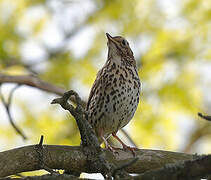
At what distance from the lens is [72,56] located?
29.8 feet

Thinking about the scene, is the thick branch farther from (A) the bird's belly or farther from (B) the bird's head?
(B) the bird's head

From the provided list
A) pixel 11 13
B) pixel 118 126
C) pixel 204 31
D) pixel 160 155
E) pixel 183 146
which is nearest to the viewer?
pixel 160 155

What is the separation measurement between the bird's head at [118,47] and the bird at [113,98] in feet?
0.28

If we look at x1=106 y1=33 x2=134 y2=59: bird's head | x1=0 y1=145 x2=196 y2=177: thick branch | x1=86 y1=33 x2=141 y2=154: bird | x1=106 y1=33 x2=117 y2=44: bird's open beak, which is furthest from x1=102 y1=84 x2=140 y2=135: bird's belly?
x1=0 y1=145 x2=196 y2=177: thick branch

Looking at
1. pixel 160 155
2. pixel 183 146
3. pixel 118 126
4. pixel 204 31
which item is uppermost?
pixel 204 31

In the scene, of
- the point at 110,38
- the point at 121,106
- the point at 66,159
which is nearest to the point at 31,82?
the point at 110,38

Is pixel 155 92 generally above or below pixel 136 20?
below

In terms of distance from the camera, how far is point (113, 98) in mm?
5883

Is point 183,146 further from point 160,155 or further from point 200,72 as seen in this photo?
point 160,155

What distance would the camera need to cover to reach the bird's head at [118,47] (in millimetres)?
6469

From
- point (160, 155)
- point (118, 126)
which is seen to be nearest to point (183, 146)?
point (118, 126)

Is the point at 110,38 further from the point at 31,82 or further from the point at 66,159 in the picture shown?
the point at 66,159

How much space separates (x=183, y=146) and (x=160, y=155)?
246 inches

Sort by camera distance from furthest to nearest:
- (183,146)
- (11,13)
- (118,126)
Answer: (183,146), (11,13), (118,126)
